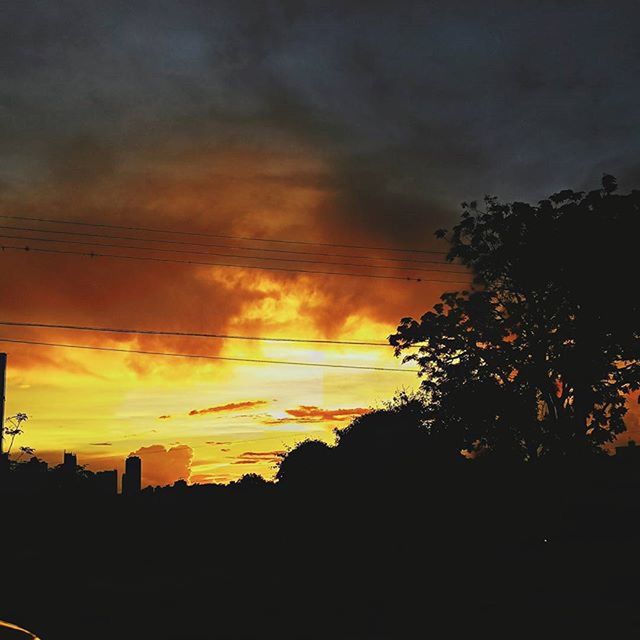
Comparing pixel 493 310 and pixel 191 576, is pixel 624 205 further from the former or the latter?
pixel 191 576

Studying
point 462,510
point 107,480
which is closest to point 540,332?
point 462,510

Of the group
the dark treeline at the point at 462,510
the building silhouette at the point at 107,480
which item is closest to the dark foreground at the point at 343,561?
the dark treeline at the point at 462,510

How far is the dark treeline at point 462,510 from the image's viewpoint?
100 feet

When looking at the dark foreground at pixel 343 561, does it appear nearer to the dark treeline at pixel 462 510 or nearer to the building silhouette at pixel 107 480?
the dark treeline at pixel 462 510

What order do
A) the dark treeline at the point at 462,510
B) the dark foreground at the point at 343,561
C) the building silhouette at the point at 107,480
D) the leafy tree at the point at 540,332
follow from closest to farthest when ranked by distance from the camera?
the dark foreground at the point at 343,561
the dark treeline at the point at 462,510
the leafy tree at the point at 540,332
the building silhouette at the point at 107,480

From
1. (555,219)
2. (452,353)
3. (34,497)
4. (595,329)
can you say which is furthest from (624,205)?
(34,497)

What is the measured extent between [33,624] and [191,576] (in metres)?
10.8

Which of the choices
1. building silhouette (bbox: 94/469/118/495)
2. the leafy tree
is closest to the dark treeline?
the leafy tree

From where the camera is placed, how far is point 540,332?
42562 mm

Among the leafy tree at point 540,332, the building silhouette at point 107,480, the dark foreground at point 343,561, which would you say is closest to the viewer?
the dark foreground at point 343,561

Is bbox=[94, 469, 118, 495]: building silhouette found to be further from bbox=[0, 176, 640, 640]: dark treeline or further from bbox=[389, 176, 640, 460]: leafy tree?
bbox=[389, 176, 640, 460]: leafy tree

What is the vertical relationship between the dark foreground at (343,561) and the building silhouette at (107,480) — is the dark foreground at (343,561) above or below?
below

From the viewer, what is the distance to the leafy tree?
39.5m

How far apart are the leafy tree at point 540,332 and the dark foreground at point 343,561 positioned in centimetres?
311
